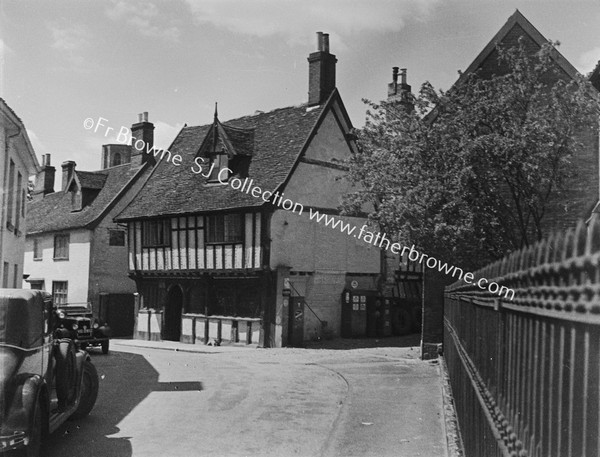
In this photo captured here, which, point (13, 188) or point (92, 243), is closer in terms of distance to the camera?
point (13, 188)

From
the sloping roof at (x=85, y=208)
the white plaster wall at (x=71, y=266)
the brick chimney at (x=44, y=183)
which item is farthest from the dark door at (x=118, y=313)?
the brick chimney at (x=44, y=183)

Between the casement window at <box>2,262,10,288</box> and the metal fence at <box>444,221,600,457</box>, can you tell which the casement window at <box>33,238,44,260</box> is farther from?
the metal fence at <box>444,221,600,457</box>

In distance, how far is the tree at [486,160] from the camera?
51.4 ft

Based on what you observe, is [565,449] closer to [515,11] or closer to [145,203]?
[515,11]

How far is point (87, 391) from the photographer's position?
10.8 metres

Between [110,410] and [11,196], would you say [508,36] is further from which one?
[11,196]

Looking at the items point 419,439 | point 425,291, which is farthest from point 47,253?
point 419,439

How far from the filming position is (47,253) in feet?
125

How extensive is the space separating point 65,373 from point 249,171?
64.9 ft

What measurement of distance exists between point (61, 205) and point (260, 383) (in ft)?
93.6

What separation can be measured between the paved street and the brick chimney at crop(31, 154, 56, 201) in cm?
2821

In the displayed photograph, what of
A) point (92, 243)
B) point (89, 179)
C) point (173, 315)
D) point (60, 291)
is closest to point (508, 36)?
point (173, 315)

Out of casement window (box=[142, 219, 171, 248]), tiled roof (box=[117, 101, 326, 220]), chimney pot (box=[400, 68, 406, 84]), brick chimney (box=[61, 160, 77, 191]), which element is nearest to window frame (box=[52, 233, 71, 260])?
brick chimney (box=[61, 160, 77, 191])

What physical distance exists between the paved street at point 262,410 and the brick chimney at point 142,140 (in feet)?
61.7
